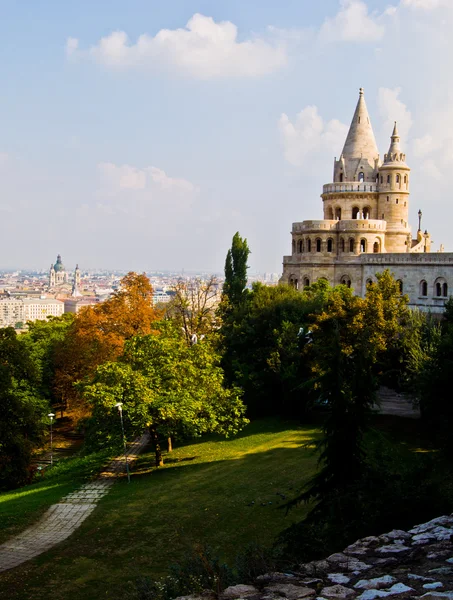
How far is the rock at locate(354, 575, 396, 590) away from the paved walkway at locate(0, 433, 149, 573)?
410 inches

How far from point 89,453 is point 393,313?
14.6 meters

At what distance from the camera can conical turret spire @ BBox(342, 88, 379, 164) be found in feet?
190

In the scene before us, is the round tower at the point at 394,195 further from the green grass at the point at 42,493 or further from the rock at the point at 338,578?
the rock at the point at 338,578

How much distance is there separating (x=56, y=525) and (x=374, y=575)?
42.4 ft

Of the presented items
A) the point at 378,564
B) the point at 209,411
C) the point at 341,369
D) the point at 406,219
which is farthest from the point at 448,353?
the point at 406,219

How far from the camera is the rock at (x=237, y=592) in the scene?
8125 millimetres

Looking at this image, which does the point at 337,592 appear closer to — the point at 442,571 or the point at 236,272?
the point at 442,571

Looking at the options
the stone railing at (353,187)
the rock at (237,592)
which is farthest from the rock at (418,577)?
the stone railing at (353,187)

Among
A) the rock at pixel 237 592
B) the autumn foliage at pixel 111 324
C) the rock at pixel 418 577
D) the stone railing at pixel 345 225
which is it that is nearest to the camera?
the rock at pixel 418 577

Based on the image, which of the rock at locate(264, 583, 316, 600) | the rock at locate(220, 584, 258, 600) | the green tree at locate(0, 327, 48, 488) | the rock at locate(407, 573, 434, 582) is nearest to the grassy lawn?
the rock at locate(220, 584, 258, 600)

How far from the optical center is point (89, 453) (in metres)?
28.6

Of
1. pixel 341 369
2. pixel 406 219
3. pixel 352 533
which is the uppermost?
pixel 406 219

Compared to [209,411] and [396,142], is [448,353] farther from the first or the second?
[396,142]

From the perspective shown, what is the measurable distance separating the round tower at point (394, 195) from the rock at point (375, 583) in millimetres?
50358
